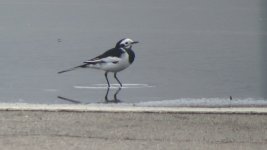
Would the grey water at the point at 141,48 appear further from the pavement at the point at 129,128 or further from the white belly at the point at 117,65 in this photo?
the pavement at the point at 129,128

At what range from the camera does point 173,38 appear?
12.8 metres

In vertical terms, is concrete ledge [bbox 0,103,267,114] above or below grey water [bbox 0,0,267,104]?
below

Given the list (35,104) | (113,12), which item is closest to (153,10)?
(113,12)

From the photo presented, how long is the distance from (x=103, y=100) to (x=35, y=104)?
793 mm

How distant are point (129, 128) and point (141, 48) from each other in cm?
518

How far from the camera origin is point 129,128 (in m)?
6.97

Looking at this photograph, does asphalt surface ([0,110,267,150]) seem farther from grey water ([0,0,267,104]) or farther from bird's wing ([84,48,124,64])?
bird's wing ([84,48,124,64])

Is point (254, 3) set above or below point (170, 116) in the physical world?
above

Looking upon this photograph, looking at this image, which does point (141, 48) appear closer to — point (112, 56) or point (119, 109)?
point (112, 56)

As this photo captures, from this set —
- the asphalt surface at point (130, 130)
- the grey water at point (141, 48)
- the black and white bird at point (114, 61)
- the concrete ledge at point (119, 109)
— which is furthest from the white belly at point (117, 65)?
the asphalt surface at point (130, 130)

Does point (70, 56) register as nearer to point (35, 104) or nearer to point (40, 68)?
point (40, 68)

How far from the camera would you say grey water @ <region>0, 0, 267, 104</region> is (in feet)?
29.6

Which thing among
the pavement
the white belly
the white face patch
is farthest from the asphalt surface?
the white face patch

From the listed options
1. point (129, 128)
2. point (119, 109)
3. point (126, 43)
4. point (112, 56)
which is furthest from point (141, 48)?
point (129, 128)
